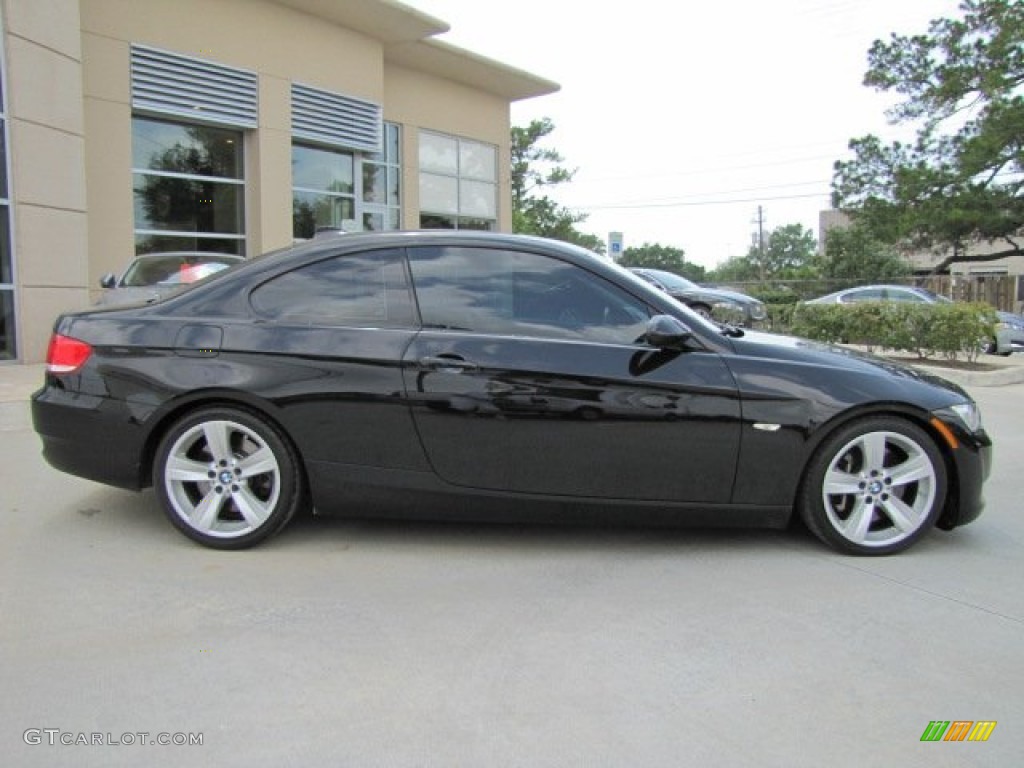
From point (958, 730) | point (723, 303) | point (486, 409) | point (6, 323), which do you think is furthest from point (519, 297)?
point (723, 303)

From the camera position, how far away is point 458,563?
387cm

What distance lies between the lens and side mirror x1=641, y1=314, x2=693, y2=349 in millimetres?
3775

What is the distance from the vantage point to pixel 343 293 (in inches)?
159

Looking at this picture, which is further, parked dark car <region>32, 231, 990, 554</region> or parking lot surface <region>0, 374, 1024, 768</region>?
parked dark car <region>32, 231, 990, 554</region>

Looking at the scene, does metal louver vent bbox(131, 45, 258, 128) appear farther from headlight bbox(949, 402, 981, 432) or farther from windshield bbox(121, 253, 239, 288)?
headlight bbox(949, 402, 981, 432)

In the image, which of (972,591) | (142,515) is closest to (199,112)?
(142,515)

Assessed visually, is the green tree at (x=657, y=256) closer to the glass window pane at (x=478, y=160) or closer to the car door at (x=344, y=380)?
the glass window pane at (x=478, y=160)

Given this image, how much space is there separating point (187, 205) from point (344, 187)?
3.88 m

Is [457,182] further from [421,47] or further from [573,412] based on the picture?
[573,412]

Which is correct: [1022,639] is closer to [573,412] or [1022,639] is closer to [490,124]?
[573,412]

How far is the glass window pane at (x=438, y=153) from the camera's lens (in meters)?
19.7

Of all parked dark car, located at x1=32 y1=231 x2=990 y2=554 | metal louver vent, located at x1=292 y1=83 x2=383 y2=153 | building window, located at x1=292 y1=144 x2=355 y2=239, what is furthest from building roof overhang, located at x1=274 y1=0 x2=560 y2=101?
parked dark car, located at x1=32 y1=231 x2=990 y2=554

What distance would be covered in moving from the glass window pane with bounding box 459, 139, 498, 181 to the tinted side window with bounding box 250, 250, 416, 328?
17392mm

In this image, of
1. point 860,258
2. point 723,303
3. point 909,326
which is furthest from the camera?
point 860,258
